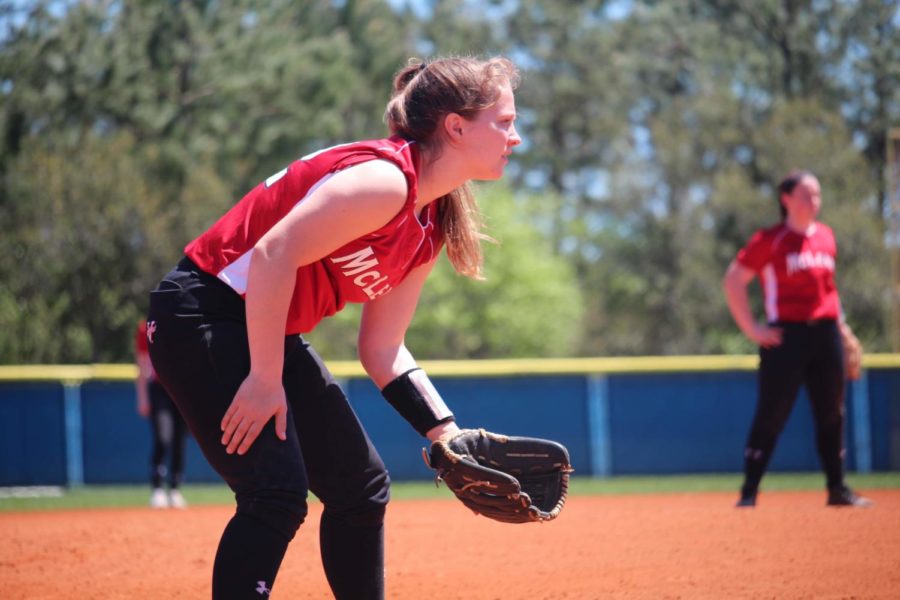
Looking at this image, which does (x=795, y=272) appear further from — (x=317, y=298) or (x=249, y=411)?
(x=249, y=411)

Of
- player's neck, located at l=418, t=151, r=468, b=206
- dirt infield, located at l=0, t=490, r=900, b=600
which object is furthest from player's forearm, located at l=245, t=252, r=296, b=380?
dirt infield, located at l=0, t=490, r=900, b=600

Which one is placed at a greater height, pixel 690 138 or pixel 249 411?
pixel 690 138

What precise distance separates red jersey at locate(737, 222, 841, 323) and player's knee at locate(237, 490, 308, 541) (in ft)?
17.2

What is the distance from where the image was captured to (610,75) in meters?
36.6

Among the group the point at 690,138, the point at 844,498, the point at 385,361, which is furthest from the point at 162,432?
the point at 690,138

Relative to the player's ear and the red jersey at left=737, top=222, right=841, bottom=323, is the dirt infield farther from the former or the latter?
the player's ear

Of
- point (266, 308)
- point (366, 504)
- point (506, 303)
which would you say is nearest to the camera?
point (266, 308)

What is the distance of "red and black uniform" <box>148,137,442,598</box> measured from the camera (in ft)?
9.92

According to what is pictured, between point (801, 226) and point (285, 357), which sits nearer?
point (285, 357)

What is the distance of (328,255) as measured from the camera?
3135 millimetres

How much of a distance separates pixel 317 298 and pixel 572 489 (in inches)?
357

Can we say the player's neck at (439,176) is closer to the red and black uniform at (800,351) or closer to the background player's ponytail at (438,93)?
the background player's ponytail at (438,93)

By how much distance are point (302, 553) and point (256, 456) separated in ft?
11.3

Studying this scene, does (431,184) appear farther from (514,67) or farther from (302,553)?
(302,553)
